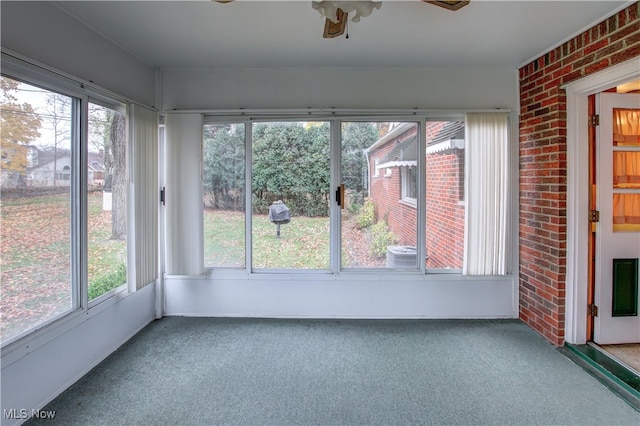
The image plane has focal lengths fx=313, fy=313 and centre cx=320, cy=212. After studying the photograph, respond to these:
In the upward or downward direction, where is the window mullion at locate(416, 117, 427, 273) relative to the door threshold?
upward

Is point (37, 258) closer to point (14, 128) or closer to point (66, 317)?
point (66, 317)

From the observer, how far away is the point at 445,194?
3238 mm

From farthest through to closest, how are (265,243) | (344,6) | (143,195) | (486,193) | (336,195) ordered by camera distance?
(265,243) < (336,195) < (486,193) < (143,195) < (344,6)

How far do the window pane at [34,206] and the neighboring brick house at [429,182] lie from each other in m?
2.57

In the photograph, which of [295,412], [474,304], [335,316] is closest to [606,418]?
[474,304]

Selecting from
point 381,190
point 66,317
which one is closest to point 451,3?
point 381,190

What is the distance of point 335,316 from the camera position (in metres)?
3.26

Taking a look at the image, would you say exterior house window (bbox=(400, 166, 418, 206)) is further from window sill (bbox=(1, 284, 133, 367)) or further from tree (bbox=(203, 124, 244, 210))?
window sill (bbox=(1, 284, 133, 367))

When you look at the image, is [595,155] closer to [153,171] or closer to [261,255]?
[261,255]

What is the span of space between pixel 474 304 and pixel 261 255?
2275 mm

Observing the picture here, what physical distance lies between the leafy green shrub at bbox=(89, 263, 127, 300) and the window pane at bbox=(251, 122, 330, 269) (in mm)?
1190

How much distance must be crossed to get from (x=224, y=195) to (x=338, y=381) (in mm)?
2088

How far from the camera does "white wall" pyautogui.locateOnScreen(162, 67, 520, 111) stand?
3.17m

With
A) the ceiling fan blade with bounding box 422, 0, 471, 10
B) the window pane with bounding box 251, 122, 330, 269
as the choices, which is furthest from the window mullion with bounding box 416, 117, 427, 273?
the ceiling fan blade with bounding box 422, 0, 471, 10
